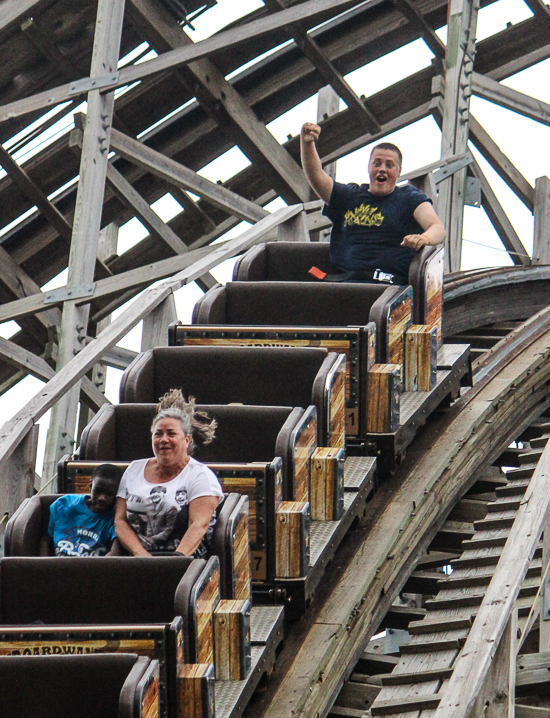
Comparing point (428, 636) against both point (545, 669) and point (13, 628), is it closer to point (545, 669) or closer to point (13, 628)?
point (545, 669)

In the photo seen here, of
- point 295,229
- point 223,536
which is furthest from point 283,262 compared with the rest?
point 223,536

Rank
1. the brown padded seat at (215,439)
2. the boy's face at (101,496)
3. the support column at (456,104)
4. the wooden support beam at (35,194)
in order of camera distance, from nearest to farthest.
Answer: the boy's face at (101,496)
the brown padded seat at (215,439)
the support column at (456,104)
the wooden support beam at (35,194)

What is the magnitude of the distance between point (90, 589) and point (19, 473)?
2.55ft

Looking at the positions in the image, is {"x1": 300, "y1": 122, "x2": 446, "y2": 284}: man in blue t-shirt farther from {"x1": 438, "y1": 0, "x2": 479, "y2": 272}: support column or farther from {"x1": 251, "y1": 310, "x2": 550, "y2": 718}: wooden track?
{"x1": 438, "y1": 0, "x2": 479, "y2": 272}: support column

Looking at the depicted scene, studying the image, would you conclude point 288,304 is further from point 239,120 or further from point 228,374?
point 239,120

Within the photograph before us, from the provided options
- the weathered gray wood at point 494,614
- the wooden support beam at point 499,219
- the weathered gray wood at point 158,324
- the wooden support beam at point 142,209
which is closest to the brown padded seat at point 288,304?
the weathered gray wood at point 158,324

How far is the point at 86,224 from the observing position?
7309 mm

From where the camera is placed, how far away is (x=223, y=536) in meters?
4.10

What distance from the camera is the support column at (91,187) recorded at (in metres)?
7.28

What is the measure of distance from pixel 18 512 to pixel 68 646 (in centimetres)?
81

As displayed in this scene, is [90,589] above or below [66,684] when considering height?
above

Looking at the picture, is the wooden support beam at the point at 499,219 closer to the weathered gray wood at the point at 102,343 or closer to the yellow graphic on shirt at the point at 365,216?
the weathered gray wood at the point at 102,343

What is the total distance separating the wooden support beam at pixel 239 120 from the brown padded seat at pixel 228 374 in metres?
4.49

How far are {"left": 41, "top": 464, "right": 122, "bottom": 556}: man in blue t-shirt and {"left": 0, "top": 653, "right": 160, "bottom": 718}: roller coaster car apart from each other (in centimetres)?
87
